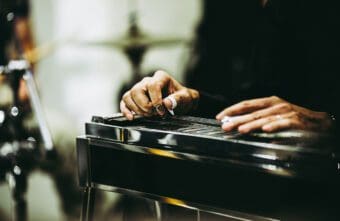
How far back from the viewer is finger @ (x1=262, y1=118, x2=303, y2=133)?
910 mm

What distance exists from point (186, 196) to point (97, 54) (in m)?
2.68

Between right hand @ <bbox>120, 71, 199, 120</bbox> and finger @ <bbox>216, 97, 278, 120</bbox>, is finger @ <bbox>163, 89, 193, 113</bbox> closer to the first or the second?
right hand @ <bbox>120, 71, 199, 120</bbox>

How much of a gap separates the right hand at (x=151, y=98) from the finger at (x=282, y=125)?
0.37m

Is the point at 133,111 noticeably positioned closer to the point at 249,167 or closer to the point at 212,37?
the point at 249,167

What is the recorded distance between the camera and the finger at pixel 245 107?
40.7 inches

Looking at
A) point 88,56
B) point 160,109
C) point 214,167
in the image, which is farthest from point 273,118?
point 88,56

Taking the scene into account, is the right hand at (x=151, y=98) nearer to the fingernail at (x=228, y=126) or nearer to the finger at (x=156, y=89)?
the finger at (x=156, y=89)

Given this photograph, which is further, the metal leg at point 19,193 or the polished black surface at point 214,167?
the metal leg at point 19,193

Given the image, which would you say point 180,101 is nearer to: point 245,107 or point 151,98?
point 151,98

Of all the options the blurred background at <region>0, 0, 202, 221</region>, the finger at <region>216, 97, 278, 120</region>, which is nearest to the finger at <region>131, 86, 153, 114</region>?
the finger at <region>216, 97, 278, 120</region>

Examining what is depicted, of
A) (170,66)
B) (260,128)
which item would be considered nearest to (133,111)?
(260,128)

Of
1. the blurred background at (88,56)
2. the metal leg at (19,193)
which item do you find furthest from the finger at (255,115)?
the blurred background at (88,56)

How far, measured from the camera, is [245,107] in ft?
3.42

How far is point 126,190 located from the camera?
1.04 meters
